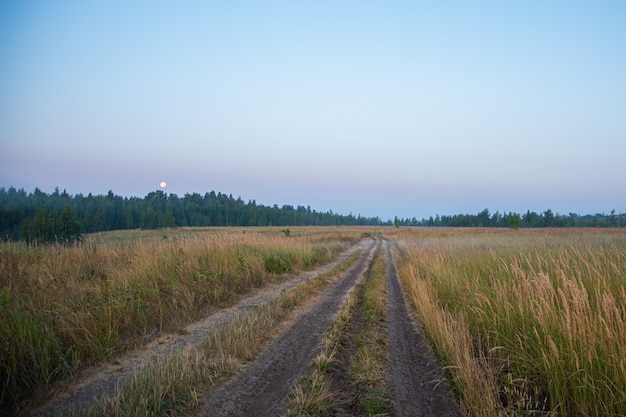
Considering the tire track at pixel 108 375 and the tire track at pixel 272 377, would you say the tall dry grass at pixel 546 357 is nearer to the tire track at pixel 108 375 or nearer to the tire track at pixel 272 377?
the tire track at pixel 272 377

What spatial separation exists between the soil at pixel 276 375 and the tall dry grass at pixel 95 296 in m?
0.48

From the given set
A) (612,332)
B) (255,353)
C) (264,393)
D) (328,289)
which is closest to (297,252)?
(328,289)

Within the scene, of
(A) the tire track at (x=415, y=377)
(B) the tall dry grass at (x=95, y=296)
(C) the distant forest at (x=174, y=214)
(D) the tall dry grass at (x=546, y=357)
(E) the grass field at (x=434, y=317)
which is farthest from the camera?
(C) the distant forest at (x=174, y=214)

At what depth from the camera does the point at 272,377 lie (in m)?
4.43

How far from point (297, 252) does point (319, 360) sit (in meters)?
13.2

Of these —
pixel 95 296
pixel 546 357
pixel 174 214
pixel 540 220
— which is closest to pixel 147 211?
pixel 174 214

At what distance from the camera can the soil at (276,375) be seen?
3652mm

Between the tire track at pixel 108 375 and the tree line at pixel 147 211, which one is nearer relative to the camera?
the tire track at pixel 108 375

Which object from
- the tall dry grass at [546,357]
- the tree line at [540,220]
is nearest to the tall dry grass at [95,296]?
the tall dry grass at [546,357]

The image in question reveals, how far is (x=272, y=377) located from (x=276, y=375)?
8 cm

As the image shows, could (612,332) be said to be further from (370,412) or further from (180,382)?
(180,382)

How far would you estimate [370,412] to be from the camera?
3.52 metres

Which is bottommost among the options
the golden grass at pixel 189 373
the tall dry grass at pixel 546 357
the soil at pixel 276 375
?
the soil at pixel 276 375

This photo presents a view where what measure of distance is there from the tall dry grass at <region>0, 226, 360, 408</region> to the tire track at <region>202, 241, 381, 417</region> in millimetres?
2510
